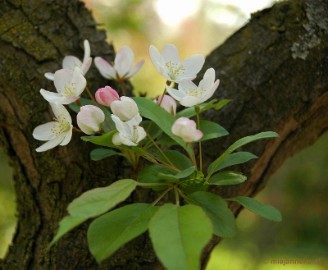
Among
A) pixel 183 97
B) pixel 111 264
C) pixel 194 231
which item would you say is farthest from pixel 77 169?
pixel 194 231

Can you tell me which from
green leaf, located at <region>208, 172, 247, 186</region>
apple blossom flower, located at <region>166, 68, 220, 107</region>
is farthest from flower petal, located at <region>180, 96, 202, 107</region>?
green leaf, located at <region>208, 172, 247, 186</region>

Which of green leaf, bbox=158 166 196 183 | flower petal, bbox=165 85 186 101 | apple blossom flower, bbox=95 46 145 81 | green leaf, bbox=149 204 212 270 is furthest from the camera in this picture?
apple blossom flower, bbox=95 46 145 81

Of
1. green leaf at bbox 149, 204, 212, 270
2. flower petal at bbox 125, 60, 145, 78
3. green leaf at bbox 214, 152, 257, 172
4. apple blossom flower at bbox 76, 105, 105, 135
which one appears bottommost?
green leaf at bbox 149, 204, 212, 270

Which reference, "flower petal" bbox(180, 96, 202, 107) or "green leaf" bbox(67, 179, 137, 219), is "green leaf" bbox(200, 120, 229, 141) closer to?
"flower petal" bbox(180, 96, 202, 107)

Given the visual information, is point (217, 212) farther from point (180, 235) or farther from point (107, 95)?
point (107, 95)

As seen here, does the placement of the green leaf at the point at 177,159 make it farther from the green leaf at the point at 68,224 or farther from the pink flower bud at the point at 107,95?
the green leaf at the point at 68,224

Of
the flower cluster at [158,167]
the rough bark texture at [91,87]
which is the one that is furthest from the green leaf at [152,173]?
the rough bark texture at [91,87]
